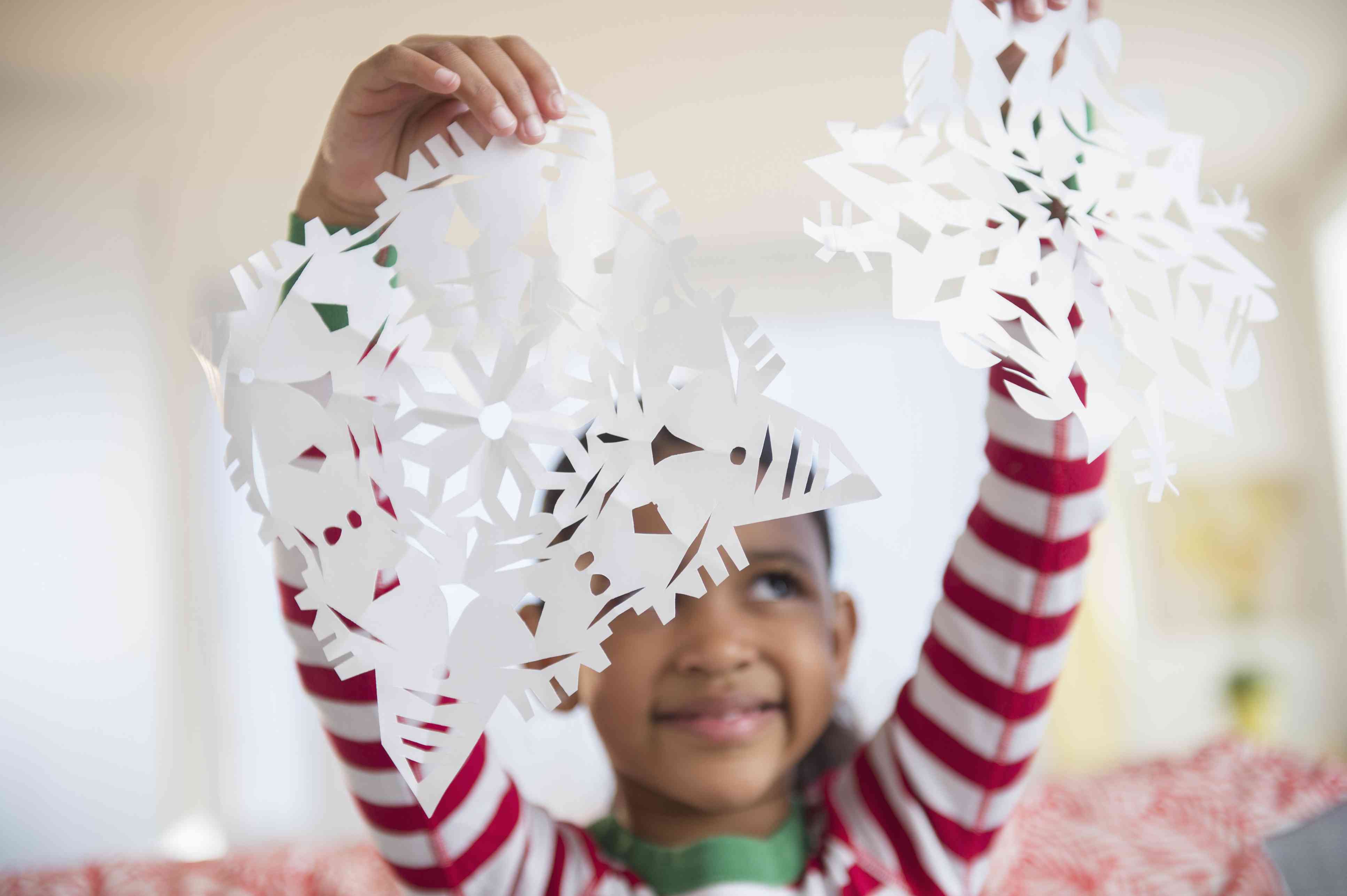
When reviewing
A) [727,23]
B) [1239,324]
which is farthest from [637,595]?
[727,23]

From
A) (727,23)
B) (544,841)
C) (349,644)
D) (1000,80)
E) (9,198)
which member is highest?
(9,198)

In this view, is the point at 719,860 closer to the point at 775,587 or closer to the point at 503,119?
the point at 775,587

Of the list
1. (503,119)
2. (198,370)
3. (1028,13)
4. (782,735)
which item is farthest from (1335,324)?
(198,370)

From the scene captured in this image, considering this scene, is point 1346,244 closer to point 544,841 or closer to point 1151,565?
point 1151,565

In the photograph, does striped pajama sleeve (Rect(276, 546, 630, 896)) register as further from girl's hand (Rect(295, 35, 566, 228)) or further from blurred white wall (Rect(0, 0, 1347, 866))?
blurred white wall (Rect(0, 0, 1347, 866))

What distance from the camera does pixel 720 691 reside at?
1.48 ft

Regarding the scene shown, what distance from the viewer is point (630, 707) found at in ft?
1.51

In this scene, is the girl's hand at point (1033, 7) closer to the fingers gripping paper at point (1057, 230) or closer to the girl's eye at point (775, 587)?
the fingers gripping paper at point (1057, 230)

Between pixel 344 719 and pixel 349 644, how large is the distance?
0.72 feet

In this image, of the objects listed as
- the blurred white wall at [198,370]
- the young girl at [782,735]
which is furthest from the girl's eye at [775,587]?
the blurred white wall at [198,370]

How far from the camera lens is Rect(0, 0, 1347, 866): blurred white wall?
0.99 metres

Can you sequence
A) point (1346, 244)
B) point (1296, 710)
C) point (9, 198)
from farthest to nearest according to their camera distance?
1. point (1296, 710)
2. point (1346, 244)
3. point (9, 198)

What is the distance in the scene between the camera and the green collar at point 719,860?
1.48ft

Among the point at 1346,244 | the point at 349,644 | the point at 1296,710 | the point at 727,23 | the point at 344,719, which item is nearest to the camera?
the point at 349,644
